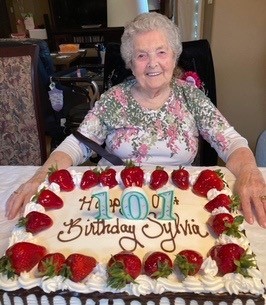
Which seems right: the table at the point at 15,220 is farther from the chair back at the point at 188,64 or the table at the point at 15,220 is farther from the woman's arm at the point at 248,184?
the chair back at the point at 188,64

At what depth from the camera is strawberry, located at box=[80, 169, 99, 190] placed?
45.8 inches

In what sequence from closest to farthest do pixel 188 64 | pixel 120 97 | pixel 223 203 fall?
pixel 223 203 < pixel 120 97 < pixel 188 64

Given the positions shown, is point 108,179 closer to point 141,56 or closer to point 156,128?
point 156,128

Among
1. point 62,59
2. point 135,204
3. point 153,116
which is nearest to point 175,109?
point 153,116

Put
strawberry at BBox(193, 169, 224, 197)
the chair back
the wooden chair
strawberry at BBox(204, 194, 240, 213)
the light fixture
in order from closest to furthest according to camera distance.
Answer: strawberry at BBox(204, 194, 240, 213) < strawberry at BBox(193, 169, 224, 197) < the wooden chair < the chair back < the light fixture

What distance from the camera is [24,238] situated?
91cm

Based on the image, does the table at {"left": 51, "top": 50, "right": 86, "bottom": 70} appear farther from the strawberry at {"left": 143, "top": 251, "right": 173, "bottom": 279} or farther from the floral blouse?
the strawberry at {"left": 143, "top": 251, "right": 173, "bottom": 279}

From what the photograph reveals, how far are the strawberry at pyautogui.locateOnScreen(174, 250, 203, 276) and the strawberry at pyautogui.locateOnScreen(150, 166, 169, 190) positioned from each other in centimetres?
35

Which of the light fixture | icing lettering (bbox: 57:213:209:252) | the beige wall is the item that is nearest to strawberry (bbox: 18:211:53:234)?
icing lettering (bbox: 57:213:209:252)

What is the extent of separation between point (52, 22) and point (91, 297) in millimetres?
6274

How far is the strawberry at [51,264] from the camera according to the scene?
772mm

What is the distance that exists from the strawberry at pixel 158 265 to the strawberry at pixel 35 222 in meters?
0.31

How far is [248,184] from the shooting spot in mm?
1187

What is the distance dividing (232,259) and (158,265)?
0.16 m
